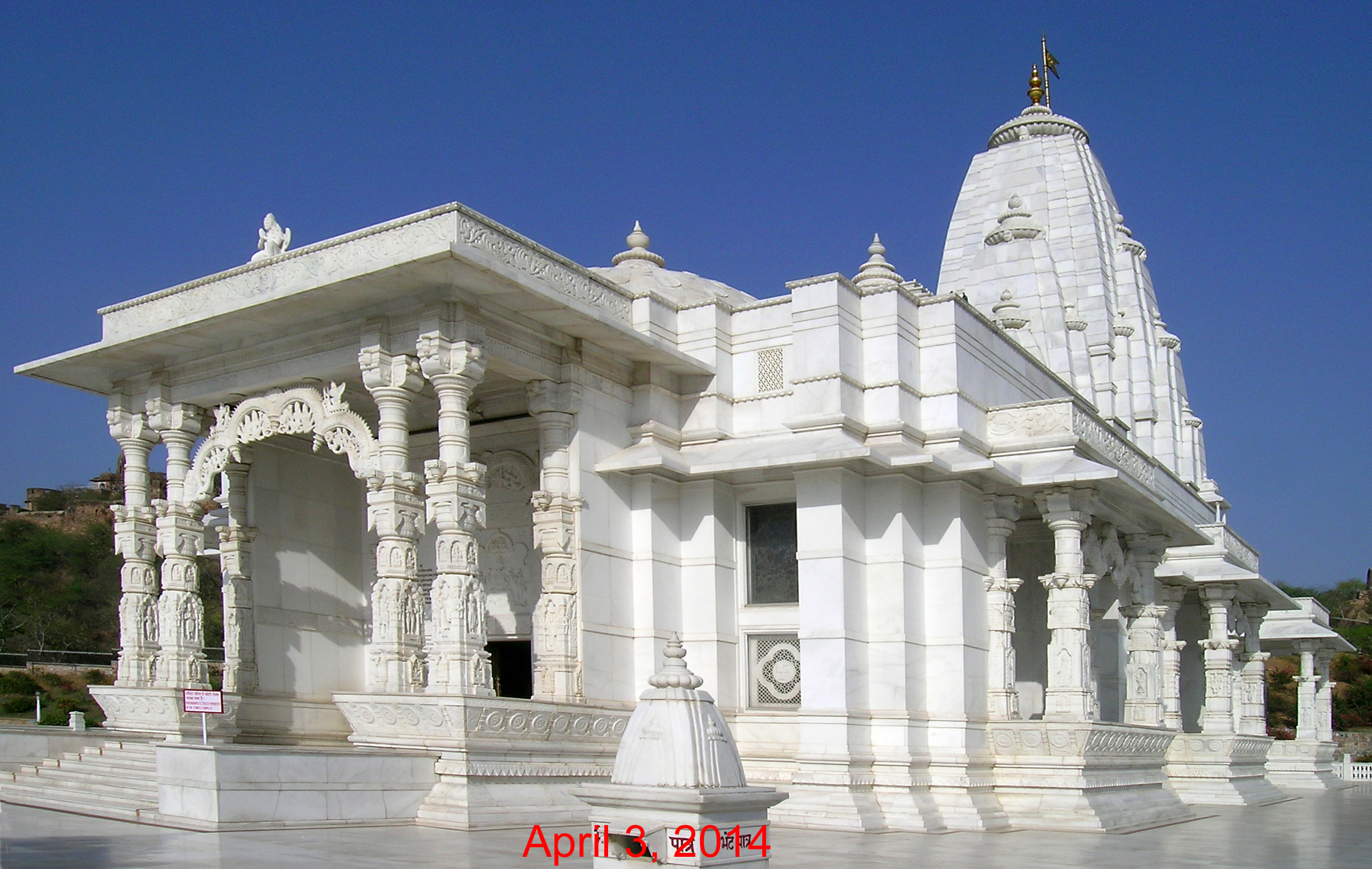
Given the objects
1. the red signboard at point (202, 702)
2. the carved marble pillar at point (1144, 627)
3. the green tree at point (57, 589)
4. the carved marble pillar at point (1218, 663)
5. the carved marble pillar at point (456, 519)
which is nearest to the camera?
the red signboard at point (202, 702)

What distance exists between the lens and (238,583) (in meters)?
18.7

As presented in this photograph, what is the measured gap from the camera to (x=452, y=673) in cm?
1464

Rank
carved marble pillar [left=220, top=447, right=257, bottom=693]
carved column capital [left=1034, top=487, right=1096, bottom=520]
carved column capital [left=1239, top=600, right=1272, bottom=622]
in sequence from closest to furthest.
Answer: carved column capital [left=1034, top=487, right=1096, bottom=520] → carved marble pillar [left=220, top=447, right=257, bottom=693] → carved column capital [left=1239, top=600, right=1272, bottom=622]

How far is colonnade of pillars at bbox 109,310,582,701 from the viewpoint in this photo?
49.1 ft

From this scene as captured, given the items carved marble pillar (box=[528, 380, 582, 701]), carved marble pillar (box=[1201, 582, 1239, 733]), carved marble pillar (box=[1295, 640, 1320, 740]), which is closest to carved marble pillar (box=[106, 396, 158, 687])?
carved marble pillar (box=[528, 380, 582, 701])

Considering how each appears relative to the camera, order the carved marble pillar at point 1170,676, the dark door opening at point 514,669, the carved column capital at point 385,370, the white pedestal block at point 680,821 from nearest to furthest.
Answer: the white pedestal block at point 680,821
the carved column capital at point 385,370
the dark door opening at point 514,669
the carved marble pillar at point 1170,676

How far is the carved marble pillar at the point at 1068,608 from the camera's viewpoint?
17562 millimetres

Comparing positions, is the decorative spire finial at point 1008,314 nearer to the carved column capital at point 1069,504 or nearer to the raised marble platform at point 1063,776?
the carved column capital at point 1069,504

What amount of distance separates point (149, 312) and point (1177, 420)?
103 ft

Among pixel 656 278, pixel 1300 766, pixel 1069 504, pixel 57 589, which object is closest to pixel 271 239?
pixel 656 278

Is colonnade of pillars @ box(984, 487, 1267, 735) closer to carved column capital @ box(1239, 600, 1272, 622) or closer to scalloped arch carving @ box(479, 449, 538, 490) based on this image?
carved column capital @ box(1239, 600, 1272, 622)

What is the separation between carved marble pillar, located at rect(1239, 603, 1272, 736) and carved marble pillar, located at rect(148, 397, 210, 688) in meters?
21.5

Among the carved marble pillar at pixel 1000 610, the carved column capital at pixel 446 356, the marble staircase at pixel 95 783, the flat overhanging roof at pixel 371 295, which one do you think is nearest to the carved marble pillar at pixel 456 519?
the carved column capital at pixel 446 356

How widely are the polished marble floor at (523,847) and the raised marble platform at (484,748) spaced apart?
604mm
